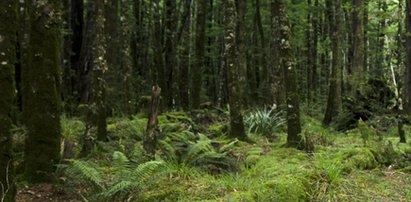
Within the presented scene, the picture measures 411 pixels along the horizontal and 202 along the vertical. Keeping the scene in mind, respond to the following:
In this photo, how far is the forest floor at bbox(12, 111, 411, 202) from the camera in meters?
6.25

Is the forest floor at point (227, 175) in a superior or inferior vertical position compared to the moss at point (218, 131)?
superior

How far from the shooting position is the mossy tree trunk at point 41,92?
291 inches

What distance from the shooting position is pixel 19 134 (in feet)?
34.4

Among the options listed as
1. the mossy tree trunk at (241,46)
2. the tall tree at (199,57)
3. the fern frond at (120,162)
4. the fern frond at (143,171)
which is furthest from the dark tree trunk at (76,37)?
the fern frond at (143,171)

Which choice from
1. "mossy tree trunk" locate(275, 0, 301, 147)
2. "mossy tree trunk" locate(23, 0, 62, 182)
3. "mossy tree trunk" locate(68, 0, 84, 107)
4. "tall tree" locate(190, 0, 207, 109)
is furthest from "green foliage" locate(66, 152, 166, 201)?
"mossy tree trunk" locate(68, 0, 84, 107)

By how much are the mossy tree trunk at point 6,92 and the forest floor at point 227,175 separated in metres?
1.34

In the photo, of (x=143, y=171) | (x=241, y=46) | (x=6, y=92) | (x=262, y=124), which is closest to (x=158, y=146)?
(x=143, y=171)

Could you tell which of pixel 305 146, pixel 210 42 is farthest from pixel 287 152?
pixel 210 42

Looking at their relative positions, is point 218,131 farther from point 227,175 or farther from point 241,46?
point 227,175

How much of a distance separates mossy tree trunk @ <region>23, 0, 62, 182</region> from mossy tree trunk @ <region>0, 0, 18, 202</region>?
221 centimetres

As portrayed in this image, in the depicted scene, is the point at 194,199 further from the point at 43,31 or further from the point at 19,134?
the point at 19,134

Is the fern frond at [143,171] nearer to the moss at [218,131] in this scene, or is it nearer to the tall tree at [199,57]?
the moss at [218,131]

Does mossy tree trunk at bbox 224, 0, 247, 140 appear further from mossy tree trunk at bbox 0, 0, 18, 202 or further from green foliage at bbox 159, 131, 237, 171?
mossy tree trunk at bbox 0, 0, 18, 202

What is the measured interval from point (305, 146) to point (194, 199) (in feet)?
15.7
